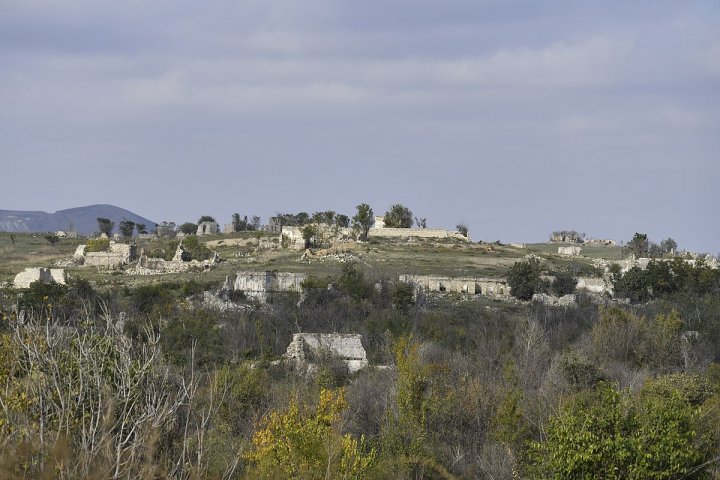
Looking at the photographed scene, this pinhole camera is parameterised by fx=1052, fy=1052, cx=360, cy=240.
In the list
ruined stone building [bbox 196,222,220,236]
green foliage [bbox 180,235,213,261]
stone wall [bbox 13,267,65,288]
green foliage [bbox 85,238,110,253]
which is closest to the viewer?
stone wall [bbox 13,267,65,288]

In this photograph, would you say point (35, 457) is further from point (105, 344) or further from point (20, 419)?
point (105, 344)

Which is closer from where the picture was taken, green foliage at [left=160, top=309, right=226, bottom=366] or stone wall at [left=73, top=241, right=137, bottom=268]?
green foliage at [left=160, top=309, right=226, bottom=366]

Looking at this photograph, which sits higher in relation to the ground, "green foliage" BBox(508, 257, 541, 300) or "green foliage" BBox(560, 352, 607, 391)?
"green foliage" BBox(508, 257, 541, 300)

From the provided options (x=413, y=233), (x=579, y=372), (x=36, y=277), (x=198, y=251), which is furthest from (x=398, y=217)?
(x=579, y=372)

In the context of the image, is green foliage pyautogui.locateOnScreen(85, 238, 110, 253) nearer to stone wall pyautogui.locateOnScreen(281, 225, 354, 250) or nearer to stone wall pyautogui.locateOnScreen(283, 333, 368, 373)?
stone wall pyautogui.locateOnScreen(281, 225, 354, 250)

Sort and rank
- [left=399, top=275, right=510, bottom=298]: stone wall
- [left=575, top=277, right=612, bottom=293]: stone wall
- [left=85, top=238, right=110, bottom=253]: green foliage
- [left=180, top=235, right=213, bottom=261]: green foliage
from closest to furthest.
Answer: [left=399, top=275, right=510, bottom=298]: stone wall < [left=575, top=277, right=612, bottom=293]: stone wall < [left=180, top=235, right=213, bottom=261]: green foliage < [left=85, top=238, right=110, bottom=253]: green foliage

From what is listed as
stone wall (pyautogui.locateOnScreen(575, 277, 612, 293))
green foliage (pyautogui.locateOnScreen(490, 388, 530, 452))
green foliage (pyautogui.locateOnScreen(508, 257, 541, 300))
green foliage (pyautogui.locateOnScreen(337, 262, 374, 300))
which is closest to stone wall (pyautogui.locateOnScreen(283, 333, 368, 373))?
green foliage (pyautogui.locateOnScreen(490, 388, 530, 452))

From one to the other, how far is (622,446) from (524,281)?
4214 cm

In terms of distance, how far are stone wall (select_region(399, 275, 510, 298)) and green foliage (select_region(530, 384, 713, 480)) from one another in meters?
42.1

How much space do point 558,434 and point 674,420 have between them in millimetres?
2204

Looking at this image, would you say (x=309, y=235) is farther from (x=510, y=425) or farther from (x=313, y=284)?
(x=510, y=425)

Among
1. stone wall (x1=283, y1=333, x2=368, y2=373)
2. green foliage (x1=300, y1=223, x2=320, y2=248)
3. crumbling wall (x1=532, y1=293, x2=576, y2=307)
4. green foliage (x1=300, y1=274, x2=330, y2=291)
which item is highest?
green foliage (x1=300, y1=223, x2=320, y2=248)

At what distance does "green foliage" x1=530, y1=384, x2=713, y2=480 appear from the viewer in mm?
18547

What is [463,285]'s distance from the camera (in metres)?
62.5
